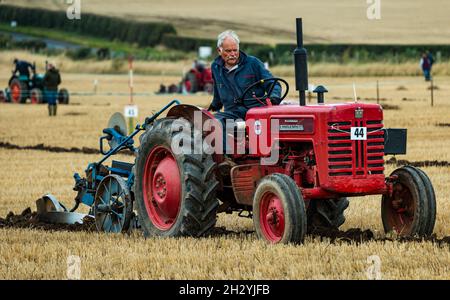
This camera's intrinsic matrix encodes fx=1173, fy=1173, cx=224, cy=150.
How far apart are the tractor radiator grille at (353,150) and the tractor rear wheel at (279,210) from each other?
0.44m

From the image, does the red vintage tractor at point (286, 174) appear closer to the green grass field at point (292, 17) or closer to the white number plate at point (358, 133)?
the white number plate at point (358, 133)

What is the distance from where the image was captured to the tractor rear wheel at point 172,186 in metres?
11.0

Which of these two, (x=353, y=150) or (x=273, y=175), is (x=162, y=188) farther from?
(x=353, y=150)

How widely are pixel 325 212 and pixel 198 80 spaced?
3381cm

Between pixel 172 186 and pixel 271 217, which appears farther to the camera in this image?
pixel 172 186

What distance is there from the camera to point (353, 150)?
10344mm

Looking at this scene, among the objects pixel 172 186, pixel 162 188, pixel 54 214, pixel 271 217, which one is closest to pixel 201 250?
pixel 271 217

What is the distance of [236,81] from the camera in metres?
11.4

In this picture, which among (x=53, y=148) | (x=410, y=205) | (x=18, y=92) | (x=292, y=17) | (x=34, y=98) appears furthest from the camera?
(x=292, y=17)

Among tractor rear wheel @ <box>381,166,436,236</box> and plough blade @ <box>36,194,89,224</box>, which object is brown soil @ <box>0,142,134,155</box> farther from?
tractor rear wheel @ <box>381,166,436,236</box>

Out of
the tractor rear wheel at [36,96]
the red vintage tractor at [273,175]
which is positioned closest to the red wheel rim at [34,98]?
the tractor rear wheel at [36,96]

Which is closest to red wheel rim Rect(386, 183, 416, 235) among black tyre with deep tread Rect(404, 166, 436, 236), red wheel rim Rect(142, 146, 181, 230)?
black tyre with deep tread Rect(404, 166, 436, 236)
